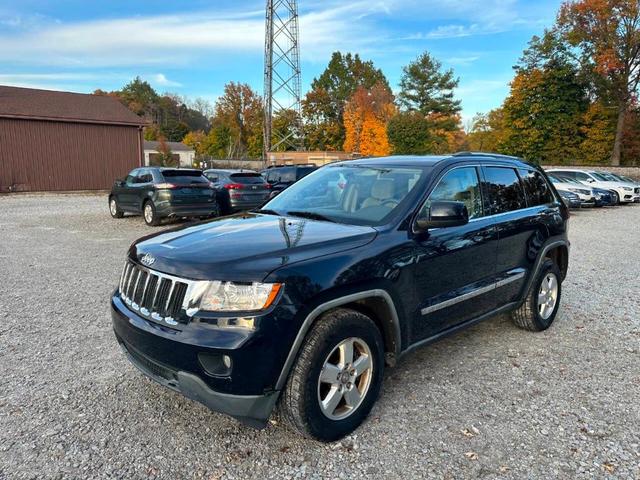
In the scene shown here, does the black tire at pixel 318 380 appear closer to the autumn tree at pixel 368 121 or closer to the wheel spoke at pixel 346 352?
the wheel spoke at pixel 346 352

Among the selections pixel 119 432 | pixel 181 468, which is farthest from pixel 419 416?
pixel 119 432

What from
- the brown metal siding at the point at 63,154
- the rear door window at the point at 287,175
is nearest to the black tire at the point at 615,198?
the rear door window at the point at 287,175

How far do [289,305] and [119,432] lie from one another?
1467 mm

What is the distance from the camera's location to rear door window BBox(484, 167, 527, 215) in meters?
4.13

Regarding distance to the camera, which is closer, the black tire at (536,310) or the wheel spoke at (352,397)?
the wheel spoke at (352,397)

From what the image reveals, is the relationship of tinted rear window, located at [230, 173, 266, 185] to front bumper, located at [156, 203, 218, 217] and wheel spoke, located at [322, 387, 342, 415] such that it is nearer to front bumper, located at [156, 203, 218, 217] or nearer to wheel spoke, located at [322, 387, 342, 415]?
front bumper, located at [156, 203, 218, 217]

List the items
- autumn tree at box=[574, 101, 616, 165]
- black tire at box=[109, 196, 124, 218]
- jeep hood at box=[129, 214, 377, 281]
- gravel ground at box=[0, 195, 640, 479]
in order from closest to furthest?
jeep hood at box=[129, 214, 377, 281] → gravel ground at box=[0, 195, 640, 479] → black tire at box=[109, 196, 124, 218] → autumn tree at box=[574, 101, 616, 165]

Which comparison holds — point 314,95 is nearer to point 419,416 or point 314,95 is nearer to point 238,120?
point 238,120

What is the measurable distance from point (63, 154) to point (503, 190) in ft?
88.5

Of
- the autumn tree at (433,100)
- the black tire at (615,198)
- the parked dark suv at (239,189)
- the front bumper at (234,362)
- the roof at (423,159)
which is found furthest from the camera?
the autumn tree at (433,100)

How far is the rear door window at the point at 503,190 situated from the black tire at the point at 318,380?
1914 mm

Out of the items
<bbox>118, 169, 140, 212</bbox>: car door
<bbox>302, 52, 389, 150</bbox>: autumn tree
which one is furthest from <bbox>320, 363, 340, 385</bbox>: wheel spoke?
<bbox>302, 52, 389, 150</bbox>: autumn tree

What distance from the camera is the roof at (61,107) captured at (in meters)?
24.3

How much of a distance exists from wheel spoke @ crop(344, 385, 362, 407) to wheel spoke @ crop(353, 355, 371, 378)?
99 mm
